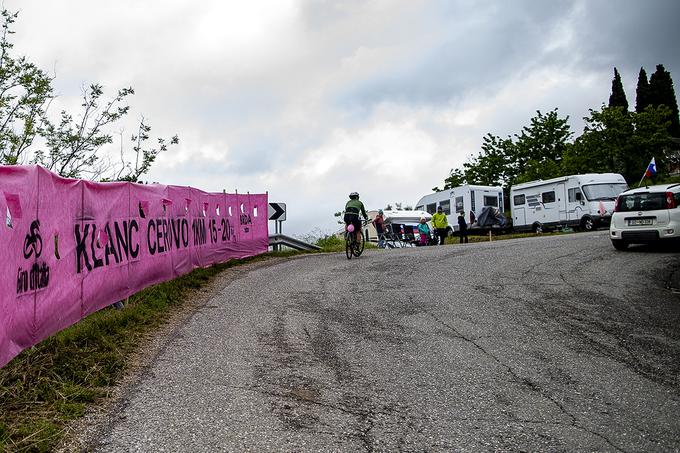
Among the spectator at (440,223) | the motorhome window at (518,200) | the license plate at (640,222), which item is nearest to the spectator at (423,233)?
the spectator at (440,223)

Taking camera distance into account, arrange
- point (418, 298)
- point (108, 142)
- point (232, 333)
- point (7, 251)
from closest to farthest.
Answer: point (7, 251) < point (232, 333) < point (418, 298) < point (108, 142)

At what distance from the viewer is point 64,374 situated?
19.1 ft

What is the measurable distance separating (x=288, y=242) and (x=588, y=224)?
15.4 meters

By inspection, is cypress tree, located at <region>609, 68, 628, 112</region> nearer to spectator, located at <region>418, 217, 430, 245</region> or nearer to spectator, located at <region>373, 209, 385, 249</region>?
spectator, located at <region>418, 217, 430, 245</region>

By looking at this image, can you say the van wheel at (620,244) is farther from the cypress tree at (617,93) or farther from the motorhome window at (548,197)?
the cypress tree at (617,93)

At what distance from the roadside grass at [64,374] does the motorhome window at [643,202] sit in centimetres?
1336

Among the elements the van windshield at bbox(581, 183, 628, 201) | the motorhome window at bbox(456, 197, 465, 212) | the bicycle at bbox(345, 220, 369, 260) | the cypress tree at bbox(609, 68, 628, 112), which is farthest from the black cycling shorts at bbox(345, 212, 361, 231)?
the cypress tree at bbox(609, 68, 628, 112)

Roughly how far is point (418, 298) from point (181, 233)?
487 centimetres

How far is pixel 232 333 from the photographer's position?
25.2 ft

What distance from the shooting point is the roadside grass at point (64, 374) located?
4547mm

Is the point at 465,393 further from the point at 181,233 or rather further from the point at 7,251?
the point at 181,233

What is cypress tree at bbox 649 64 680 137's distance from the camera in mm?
67312

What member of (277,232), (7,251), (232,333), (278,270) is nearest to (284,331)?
(232,333)

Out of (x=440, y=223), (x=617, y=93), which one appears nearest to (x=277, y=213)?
(x=440, y=223)
